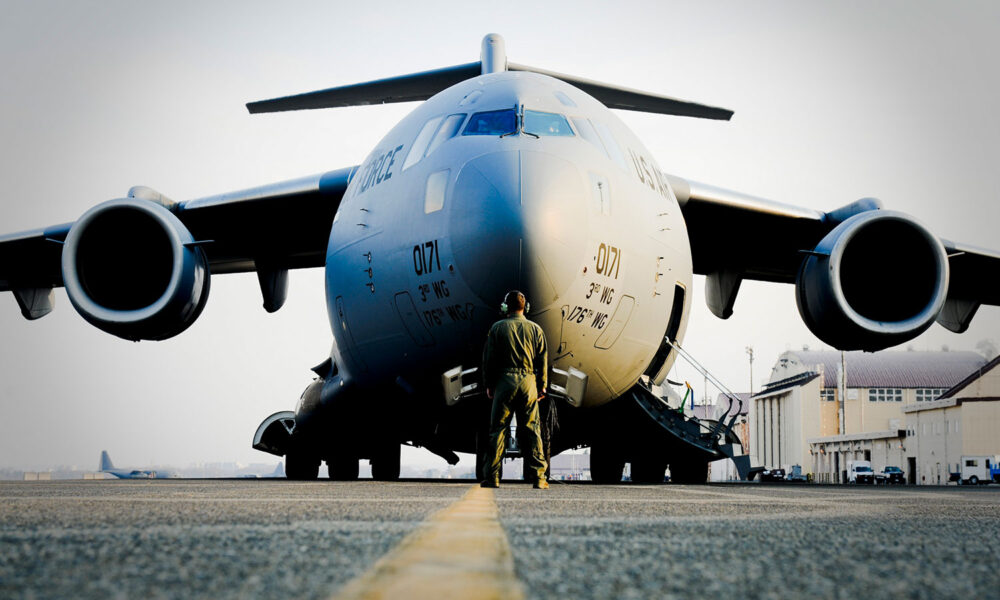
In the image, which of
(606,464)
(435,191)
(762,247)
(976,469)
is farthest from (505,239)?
(976,469)

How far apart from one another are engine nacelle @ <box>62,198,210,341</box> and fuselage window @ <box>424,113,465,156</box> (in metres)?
2.90

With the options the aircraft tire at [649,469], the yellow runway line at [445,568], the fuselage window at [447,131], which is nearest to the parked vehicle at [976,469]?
the aircraft tire at [649,469]

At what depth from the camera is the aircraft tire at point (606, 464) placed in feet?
35.2

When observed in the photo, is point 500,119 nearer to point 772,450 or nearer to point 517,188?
point 517,188

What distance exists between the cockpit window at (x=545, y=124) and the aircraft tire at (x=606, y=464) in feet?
14.3

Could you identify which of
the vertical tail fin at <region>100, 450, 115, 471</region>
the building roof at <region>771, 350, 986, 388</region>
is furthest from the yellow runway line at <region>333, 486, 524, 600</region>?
the vertical tail fin at <region>100, 450, 115, 471</region>

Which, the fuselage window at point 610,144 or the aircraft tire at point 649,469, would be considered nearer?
the fuselage window at point 610,144

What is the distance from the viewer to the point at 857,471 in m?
43.4

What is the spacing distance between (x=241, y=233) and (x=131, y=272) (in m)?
2.11

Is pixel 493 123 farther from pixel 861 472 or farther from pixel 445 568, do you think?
pixel 861 472

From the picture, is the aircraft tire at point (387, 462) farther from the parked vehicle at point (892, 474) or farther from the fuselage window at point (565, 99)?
the parked vehicle at point (892, 474)

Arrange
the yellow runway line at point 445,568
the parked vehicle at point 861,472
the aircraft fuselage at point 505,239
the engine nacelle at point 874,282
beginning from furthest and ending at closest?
the parked vehicle at point 861,472
the engine nacelle at point 874,282
the aircraft fuselage at point 505,239
the yellow runway line at point 445,568

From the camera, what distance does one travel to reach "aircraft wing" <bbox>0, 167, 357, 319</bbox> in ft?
34.2

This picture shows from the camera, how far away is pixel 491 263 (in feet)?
21.0
